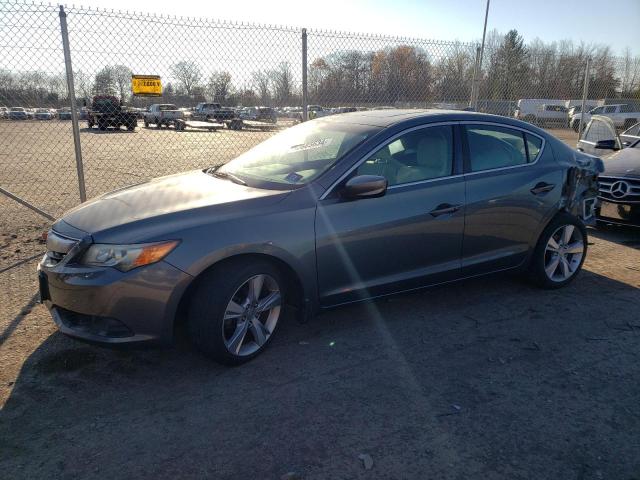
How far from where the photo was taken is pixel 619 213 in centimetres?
648

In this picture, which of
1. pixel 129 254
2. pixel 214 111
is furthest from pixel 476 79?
pixel 129 254

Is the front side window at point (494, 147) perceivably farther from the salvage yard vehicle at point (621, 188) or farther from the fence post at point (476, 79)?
the fence post at point (476, 79)

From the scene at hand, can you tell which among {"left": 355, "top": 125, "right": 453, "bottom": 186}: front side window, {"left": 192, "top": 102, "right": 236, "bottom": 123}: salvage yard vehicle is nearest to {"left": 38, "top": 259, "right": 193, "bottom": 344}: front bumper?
{"left": 355, "top": 125, "right": 453, "bottom": 186}: front side window

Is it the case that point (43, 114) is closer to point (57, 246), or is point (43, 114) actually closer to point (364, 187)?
point (57, 246)

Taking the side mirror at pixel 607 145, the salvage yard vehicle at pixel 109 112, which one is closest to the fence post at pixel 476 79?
the side mirror at pixel 607 145

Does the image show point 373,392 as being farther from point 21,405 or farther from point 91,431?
point 21,405

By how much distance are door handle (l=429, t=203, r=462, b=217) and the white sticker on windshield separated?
3.27 feet

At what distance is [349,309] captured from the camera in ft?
14.3

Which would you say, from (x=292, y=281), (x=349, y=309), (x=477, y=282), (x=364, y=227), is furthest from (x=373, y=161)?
(x=477, y=282)

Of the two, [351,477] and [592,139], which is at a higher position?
[592,139]

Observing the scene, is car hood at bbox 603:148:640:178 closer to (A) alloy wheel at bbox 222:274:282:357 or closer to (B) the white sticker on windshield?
(B) the white sticker on windshield

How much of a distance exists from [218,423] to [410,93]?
7081 mm

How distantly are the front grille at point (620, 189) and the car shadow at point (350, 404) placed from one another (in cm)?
276

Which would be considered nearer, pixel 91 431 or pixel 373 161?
pixel 91 431
